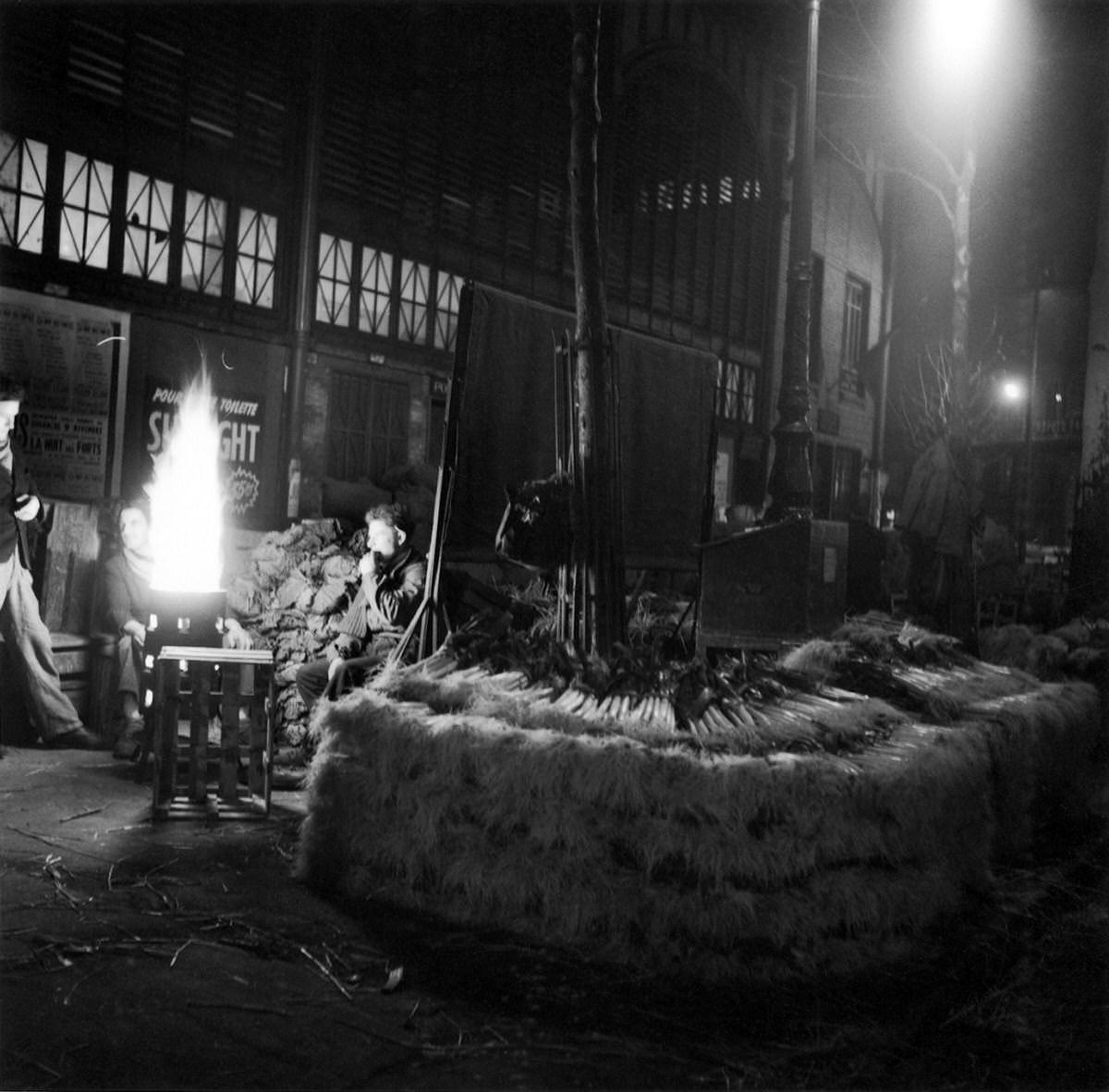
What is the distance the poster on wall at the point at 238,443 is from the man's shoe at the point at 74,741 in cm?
458

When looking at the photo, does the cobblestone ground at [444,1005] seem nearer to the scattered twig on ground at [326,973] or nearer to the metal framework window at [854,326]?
the scattered twig on ground at [326,973]

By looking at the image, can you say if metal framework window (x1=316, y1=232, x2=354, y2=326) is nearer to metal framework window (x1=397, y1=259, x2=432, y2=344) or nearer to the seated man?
metal framework window (x1=397, y1=259, x2=432, y2=344)

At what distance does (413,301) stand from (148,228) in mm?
3974

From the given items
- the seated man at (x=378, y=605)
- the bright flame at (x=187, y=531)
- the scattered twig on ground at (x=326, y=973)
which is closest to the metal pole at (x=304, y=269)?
the bright flame at (x=187, y=531)

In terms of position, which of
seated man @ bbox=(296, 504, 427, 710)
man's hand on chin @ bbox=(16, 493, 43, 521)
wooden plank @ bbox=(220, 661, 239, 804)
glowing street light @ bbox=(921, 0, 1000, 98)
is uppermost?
glowing street light @ bbox=(921, 0, 1000, 98)

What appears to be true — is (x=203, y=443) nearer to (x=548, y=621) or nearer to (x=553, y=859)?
(x=548, y=621)

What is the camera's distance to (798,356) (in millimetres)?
9477

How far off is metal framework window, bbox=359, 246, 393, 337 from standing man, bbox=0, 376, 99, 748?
648 centimetres

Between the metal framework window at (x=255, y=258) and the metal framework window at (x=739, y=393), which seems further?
the metal framework window at (x=739, y=393)

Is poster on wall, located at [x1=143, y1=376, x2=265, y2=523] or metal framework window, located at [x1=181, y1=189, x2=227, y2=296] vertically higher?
metal framework window, located at [x1=181, y1=189, x2=227, y2=296]

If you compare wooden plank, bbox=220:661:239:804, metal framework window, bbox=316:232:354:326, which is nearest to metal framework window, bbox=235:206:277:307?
metal framework window, bbox=316:232:354:326

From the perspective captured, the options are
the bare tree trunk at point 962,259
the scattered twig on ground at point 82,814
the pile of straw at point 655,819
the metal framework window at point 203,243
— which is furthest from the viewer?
the bare tree trunk at point 962,259

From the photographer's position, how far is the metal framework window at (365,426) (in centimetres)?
1371

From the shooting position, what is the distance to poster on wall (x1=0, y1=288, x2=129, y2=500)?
34.1 feet
